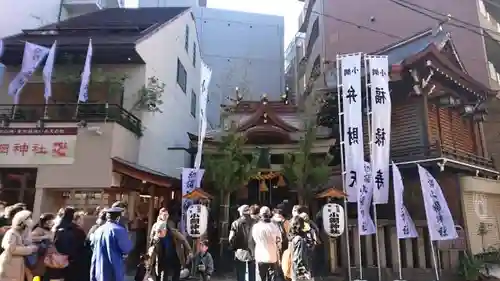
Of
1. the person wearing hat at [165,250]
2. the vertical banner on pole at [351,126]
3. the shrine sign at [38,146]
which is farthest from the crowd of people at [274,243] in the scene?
the shrine sign at [38,146]

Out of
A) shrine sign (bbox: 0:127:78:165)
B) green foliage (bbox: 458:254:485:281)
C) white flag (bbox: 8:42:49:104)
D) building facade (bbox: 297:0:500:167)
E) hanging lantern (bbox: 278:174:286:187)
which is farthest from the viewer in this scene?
building facade (bbox: 297:0:500:167)

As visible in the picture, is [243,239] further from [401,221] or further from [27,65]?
[27,65]

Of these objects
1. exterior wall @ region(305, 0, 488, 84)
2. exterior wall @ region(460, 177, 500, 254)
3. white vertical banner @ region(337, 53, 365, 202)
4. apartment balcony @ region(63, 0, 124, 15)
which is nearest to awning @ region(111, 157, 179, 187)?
white vertical banner @ region(337, 53, 365, 202)

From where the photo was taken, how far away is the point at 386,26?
2075 centimetres

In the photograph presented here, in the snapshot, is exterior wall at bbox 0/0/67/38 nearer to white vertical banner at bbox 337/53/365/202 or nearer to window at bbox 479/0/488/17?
white vertical banner at bbox 337/53/365/202

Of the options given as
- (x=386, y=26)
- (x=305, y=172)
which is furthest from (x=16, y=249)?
(x=386, y=26)

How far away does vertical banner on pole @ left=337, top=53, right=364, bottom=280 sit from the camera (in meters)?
11.5

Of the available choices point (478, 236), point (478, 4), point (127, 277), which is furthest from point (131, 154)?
point (478, 4)

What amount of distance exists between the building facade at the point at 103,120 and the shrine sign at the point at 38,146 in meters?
0.03

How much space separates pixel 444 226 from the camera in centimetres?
1064

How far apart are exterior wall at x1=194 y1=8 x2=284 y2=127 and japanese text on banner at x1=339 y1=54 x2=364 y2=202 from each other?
17.7m

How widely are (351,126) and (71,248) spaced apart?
29.7 feet

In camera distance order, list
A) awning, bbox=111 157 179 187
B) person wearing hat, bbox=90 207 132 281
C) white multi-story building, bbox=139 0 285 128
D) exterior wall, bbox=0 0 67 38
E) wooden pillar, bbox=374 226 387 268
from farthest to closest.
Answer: white multi-story building, bbox=139 0 285 128
exterior wall, bbox=0 0 67 38
awning, bbox=111 157 179 187
wooden pillar, bbox=374 226 387 268
person wearing hat, bbox=90 207 132 281

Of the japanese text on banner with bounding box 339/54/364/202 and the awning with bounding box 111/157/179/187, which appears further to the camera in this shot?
the awning with bounding box 111/157/179/187
